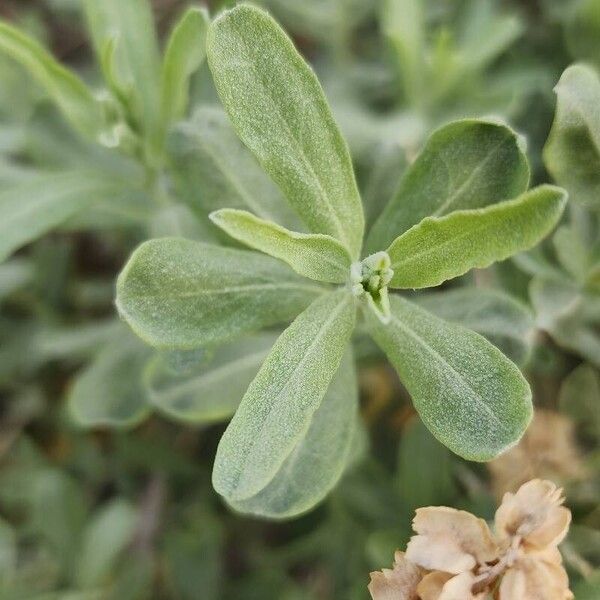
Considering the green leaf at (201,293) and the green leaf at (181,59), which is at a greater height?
the green leaf at (181,59)

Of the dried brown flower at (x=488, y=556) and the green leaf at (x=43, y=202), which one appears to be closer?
the dried brown flower at (x=488, y=556)

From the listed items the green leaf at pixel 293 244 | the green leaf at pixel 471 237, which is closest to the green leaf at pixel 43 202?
the green leaf at pixel 293 244

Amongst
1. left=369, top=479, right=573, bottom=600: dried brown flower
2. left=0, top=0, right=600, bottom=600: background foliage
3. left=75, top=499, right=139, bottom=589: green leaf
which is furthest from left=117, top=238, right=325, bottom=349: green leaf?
left=75, top=499, right=139, bottom=589: green leaf

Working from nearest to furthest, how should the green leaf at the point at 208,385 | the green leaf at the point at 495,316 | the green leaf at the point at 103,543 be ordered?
the green leaf at the point at 495,316
the green leaf at the point at 208,385
the green leaf at the point at 103,543

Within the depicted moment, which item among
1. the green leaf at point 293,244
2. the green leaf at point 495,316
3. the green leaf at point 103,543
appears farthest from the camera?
the green leaf at point 103,543

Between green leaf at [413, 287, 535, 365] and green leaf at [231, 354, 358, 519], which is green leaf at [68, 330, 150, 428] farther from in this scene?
green leaf at [413, 287, 535, 365]

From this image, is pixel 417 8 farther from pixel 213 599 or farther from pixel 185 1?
pixel 213 599

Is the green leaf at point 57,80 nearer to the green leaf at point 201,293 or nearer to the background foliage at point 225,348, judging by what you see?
the background foliage at point 225,348
